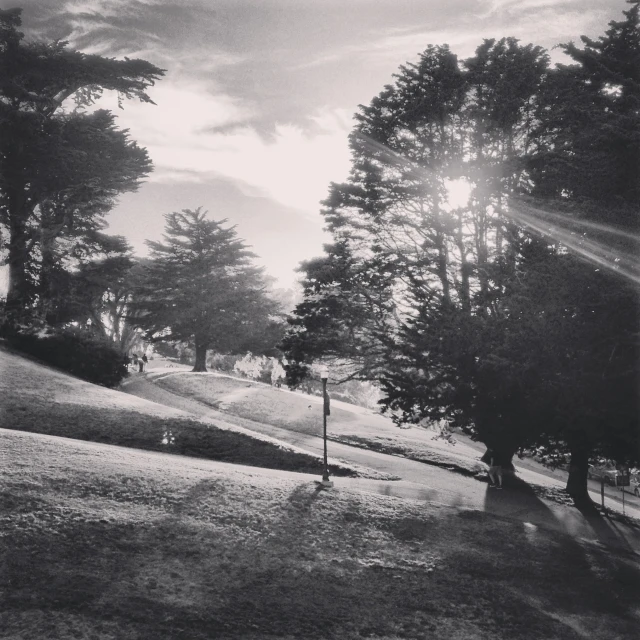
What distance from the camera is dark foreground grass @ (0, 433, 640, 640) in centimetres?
671

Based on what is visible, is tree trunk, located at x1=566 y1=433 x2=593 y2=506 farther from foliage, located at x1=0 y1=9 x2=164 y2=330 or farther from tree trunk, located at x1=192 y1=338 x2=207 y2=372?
tree trunk, located at x1=192 y1=338 x2=207 y2=372

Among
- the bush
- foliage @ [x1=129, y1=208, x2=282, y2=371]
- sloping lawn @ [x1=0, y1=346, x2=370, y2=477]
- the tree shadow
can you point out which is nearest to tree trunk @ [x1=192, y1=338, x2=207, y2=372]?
foliage @ [x1=129, y1=208, x2=282, y2=371]

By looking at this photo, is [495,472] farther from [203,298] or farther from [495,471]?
[203,298]

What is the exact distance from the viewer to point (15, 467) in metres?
10.0

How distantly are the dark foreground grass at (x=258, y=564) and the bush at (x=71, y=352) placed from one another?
44.4 feet

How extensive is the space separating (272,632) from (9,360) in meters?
19.3

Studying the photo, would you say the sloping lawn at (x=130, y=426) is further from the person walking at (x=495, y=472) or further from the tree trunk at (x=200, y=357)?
the tree trunk at (x=200, y=357)

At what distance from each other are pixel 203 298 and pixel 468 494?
91.0 ft

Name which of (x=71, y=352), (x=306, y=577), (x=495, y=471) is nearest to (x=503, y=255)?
(x=495, y=471)

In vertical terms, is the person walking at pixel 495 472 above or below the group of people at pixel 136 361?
below

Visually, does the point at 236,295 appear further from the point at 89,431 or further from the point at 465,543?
the point at 465,543

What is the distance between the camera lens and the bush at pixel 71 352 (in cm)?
2484

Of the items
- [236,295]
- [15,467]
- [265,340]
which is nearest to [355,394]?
[265,340]

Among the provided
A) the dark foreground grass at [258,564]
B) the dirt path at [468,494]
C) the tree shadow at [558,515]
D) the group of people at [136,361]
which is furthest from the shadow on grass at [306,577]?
the group of people at [136,361]
